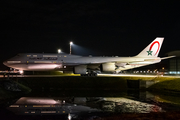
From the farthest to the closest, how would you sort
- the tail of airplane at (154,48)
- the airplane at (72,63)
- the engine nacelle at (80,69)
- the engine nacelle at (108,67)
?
1. the tail of airplane at (154,48)
2. the engine nacelle at (108,67)
3. the engine nacelle at (80,69)
4. the airplane at (72,63)

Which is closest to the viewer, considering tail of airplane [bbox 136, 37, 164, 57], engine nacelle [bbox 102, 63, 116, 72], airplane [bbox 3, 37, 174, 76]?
airplane [bbox 3, 37, 174, 76]

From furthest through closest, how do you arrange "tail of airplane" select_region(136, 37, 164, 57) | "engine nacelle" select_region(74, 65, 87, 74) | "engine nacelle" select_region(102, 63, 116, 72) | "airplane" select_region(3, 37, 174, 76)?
"tail of airplane" select_region(136, 37, 164, 57), "engine nacelle" select_region(102, 63, 116, 72), "engine nacelle" select_region(74, 65, 87, 74), "airplane" select_region(3, 37, 174, 76)

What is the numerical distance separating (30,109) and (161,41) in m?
35.5

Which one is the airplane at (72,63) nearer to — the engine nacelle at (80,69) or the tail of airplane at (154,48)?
the engine nacelle at (80,69)

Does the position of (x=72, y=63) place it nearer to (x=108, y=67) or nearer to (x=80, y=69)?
(x=80, y=69)

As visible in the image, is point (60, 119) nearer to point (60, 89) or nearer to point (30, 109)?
point (30, 109)

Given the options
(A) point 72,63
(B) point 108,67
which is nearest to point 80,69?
(A) point 72,63

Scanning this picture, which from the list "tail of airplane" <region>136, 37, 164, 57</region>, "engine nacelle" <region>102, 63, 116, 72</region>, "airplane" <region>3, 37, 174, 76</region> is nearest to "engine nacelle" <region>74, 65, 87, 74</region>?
"airplane" <region>3, 37, 174, 76</region>

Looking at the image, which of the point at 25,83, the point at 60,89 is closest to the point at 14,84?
the point at 25,83

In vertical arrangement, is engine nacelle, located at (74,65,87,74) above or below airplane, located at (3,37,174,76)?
below

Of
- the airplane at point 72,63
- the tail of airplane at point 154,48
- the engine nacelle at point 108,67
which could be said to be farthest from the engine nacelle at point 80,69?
the tail of airplane at point 154,48

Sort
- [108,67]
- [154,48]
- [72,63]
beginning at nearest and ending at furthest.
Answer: [108,67] < [72,63] < [154,48]

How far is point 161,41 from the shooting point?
43.1m

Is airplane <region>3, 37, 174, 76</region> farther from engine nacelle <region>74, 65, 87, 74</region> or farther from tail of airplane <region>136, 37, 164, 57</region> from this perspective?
tail of airplane <region>136, 37, 164, 57</region>
